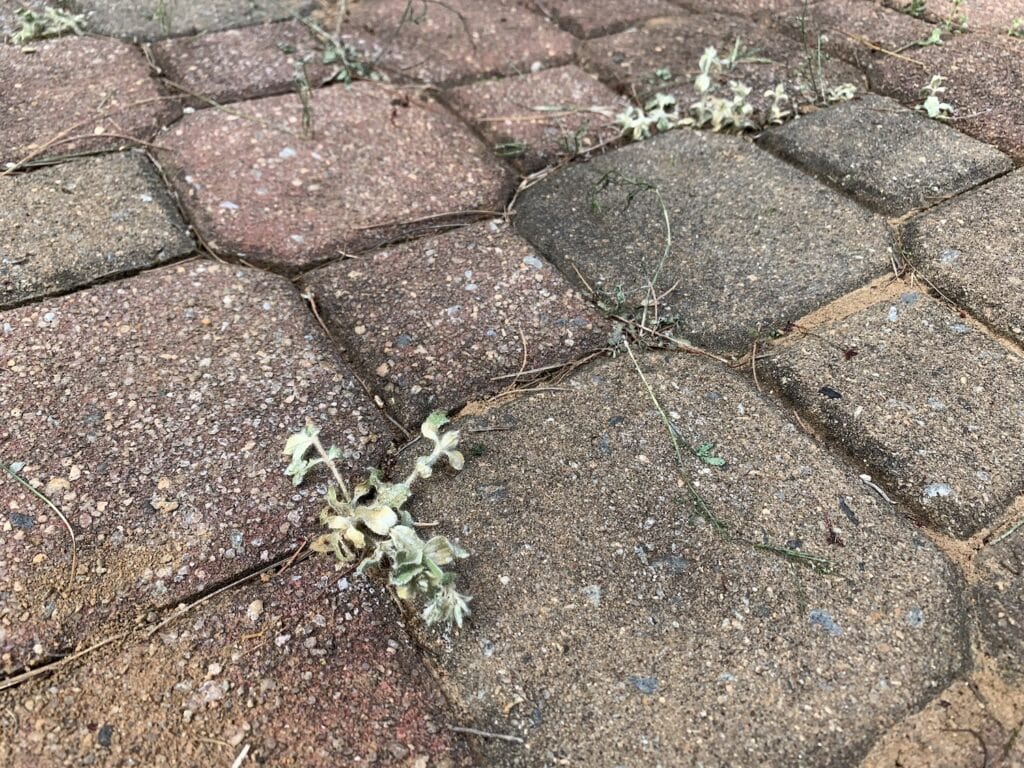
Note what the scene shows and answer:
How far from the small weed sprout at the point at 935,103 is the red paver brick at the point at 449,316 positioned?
1060mm

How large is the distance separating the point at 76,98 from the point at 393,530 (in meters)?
1.49

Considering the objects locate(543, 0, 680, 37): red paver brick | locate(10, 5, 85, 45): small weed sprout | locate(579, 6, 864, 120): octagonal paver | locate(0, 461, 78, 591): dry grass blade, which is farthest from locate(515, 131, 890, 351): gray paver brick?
locate(10, 5, 85, 45): small weed sprout

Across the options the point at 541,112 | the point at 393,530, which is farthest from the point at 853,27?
the point at 393,530

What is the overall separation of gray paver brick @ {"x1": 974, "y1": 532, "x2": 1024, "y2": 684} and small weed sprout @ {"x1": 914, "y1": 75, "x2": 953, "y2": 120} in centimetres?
117

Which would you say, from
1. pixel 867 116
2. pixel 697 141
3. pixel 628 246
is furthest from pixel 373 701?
pixel 867 116

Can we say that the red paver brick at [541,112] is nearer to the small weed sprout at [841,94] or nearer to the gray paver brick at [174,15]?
the small weed sprout at [841,94]

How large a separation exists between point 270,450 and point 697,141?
120cm

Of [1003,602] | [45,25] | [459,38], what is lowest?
[1003,602]

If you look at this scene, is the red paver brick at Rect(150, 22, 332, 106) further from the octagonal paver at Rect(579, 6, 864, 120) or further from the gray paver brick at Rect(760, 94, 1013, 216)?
the gray paver brick at Rect(760, 94, 1013, 216)

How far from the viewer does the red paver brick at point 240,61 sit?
6.21 ft

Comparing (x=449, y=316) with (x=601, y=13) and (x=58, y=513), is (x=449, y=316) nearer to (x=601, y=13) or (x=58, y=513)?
(x=58, y=513)

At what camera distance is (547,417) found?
47.3 inches

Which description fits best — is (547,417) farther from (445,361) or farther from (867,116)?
(867,116)

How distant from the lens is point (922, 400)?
1.19 m
